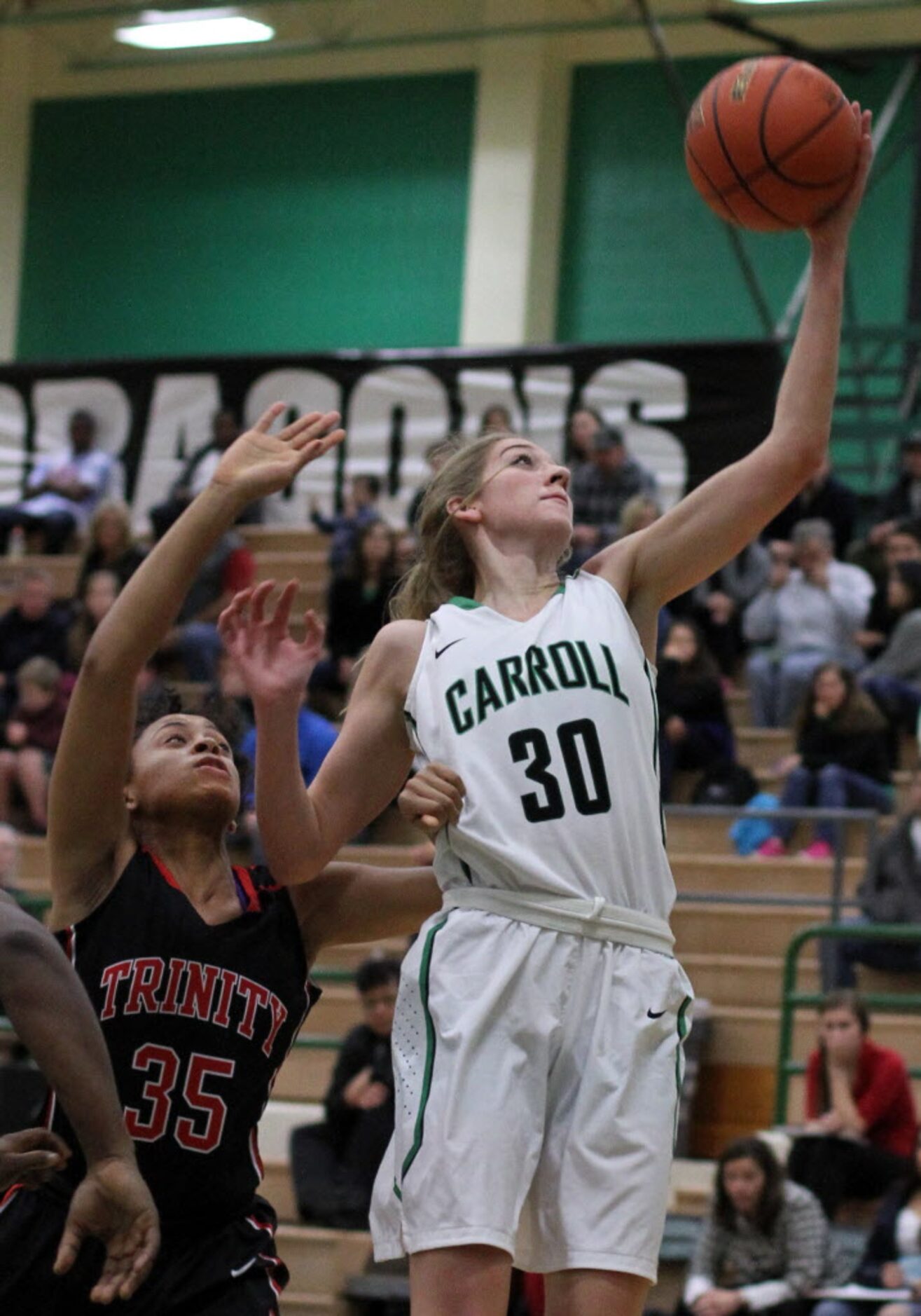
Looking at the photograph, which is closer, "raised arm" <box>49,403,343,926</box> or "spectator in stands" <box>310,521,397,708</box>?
"raised arm" <box>49,403,343,926</box>

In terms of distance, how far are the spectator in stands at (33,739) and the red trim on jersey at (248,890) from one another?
24.5 ft

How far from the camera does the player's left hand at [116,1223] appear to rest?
281 cm

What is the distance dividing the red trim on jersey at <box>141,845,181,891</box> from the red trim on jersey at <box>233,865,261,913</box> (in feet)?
0.39

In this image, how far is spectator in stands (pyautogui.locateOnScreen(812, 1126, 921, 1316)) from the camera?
6.36 metres

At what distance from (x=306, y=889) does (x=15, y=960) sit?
0.90m

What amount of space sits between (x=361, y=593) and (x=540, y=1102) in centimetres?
852

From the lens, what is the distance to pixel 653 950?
10.5ft

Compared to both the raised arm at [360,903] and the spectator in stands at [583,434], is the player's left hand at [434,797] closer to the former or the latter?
the raised arm at [360,903]

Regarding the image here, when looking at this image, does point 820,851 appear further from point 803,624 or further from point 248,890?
point 248,890

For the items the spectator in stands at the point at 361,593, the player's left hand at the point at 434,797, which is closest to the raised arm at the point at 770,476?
the player's left hand at the point at 434,797

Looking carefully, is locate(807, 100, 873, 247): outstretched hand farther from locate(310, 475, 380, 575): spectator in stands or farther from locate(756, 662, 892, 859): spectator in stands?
locate(310, 475, 380, 575): spectator in stands

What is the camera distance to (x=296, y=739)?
340cm

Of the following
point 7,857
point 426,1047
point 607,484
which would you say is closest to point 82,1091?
point 426,1047

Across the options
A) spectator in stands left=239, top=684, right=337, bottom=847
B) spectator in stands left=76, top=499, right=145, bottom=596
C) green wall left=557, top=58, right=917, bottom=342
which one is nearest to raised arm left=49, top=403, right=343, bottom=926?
spectator in stands left=239, top=684, right=337, bottom=847
